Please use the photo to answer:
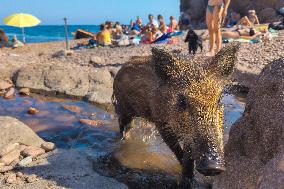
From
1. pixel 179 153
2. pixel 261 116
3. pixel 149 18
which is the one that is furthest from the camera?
pixel 149 18

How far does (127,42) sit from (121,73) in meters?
13.3

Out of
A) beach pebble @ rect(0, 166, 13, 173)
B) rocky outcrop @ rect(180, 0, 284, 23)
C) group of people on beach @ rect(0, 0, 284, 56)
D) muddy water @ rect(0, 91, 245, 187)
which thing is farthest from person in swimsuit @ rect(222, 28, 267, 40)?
rocky outcrop @ rect(180, 0, 284, 23)

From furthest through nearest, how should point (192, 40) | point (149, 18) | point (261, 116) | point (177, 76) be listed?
point (149, 18)
point (192, 40)
point (177, 76)
point (261, 116)

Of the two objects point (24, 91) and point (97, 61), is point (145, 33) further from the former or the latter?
point (24, 91)

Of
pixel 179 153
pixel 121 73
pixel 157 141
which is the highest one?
pixel 121 73

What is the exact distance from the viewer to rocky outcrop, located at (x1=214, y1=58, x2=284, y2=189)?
3.14 m

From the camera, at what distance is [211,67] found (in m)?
4.30

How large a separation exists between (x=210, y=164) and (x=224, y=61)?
149 cm

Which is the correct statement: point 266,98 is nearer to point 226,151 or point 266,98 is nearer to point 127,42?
point 226,151

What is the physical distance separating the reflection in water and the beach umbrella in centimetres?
1329

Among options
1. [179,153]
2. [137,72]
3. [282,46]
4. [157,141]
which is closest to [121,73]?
[137,72]

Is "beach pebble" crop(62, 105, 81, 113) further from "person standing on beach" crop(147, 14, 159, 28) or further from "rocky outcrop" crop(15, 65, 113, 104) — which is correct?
"person standing on beach" crop(147, 14, 159, 28)

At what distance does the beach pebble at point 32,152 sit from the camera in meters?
5.37

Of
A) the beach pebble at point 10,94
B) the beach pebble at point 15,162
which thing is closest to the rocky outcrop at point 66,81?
the beach pebble at point 10,94
